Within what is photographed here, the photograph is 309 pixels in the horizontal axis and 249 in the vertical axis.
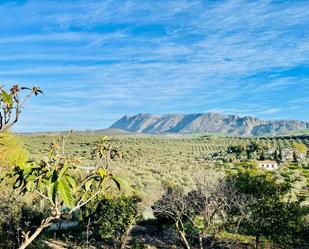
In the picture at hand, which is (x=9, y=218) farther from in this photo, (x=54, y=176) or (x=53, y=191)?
(x=53, y=191)

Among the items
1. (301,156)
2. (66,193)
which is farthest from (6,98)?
(301,156)

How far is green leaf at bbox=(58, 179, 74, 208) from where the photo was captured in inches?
126

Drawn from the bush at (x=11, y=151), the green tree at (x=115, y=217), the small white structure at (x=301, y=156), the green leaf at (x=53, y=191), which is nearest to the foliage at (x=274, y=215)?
the green tree at (x=115, y=217)

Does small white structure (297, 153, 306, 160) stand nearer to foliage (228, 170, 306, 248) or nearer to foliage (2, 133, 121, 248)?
foliage (228, 170, 306, 248)

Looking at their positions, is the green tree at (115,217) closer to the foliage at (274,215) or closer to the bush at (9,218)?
the bush at (9,218)

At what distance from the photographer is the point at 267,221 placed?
24.0 meters

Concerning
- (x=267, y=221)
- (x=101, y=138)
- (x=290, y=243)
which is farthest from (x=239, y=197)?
(x=101, y=138)

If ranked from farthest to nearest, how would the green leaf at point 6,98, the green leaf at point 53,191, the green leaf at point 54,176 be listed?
1. the green leaf at point 6,98
2. the green leaf at point 54,176
3. the green leaf at point 53,191

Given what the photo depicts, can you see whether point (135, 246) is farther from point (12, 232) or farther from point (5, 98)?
point (5, 98)

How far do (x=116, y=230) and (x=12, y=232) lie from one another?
30.4 ft

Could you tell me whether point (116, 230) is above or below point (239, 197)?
below

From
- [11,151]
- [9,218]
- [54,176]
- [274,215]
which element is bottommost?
[274,215]

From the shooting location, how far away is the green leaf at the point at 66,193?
3.19 m

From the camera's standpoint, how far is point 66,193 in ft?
10.7
